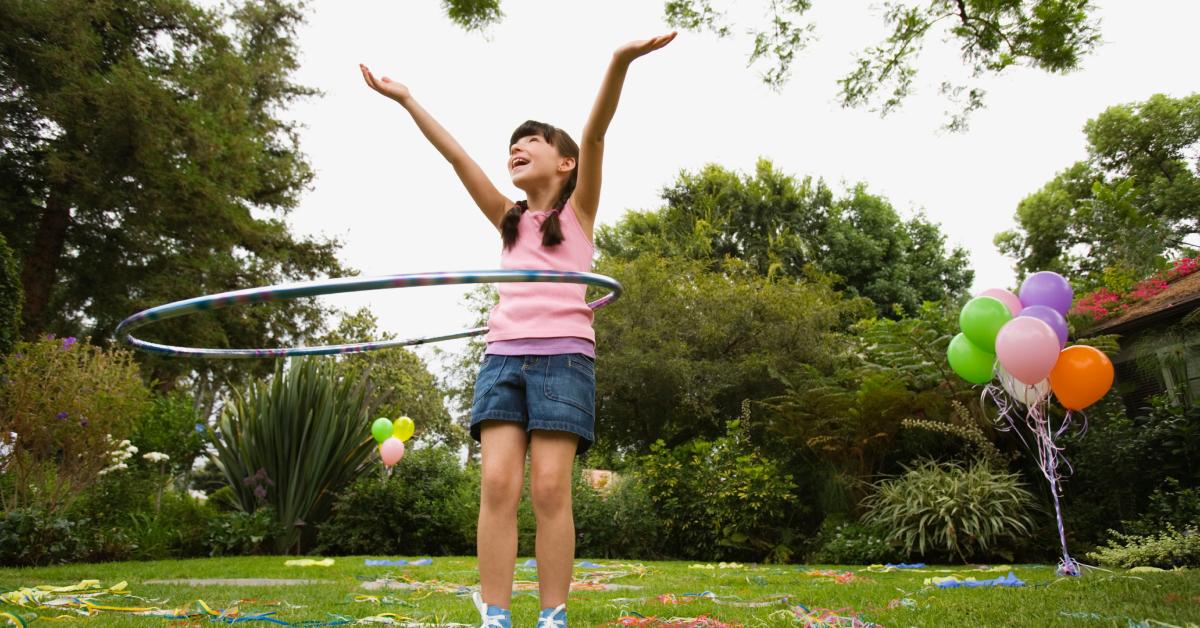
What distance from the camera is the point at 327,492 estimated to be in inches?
331

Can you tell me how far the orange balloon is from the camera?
4.71m

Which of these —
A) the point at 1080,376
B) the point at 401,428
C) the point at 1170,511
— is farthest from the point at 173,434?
the point at 1170,511

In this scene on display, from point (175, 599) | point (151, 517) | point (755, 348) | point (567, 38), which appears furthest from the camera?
point (755, 348)

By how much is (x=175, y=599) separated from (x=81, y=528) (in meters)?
3.94

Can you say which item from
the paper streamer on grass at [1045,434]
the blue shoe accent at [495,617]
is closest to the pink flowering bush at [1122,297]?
the paper streamer on grass at [1045,434]

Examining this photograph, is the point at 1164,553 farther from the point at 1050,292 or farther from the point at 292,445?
the point at 292,445

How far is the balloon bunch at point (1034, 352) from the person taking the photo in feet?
15.0

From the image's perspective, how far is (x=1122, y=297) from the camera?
8.27 meters

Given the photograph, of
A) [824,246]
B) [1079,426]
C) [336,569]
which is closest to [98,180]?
[336,569]

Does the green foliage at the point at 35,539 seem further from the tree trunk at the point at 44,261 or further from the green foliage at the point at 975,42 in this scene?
the tree trunk at the point at 44,261

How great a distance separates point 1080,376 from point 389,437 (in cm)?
720

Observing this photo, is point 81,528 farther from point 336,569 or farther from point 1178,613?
point 1178,613

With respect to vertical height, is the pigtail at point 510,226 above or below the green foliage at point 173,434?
below

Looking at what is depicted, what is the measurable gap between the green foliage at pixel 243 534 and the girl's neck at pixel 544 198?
248 inches
